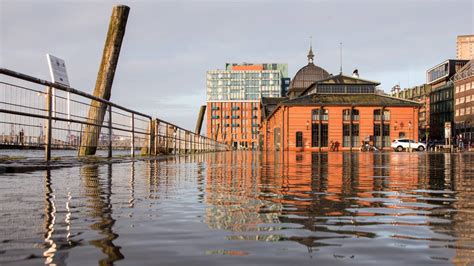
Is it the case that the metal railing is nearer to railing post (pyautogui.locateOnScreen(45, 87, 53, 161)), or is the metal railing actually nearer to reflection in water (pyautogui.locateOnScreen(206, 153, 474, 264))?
railing post (pyautogui.locateOnScreen(45, 87, 53, 161))

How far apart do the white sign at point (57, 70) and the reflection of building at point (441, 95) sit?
10156 cm

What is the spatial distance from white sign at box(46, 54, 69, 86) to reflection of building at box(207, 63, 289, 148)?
501 feet

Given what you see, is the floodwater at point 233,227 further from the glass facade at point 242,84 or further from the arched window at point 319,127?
the glass facade at point 242,84

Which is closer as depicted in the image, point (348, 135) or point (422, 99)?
point (348, 135)

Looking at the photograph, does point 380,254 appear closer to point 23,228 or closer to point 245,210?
point 245,210

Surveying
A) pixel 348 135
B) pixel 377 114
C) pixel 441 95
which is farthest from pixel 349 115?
pixel 441 95

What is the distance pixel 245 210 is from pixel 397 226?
1189mm

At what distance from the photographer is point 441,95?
107 metres

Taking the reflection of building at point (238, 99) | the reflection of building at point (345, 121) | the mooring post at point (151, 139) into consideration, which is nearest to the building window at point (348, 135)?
the reflection of building at point (345, 121)

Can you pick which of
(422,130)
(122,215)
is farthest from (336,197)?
(422,130)

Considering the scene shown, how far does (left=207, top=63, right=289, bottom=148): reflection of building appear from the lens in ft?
546

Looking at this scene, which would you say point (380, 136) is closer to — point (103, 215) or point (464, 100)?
point (464, 100)

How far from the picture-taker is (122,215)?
3602mm

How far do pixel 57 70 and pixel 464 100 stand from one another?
96.5m
